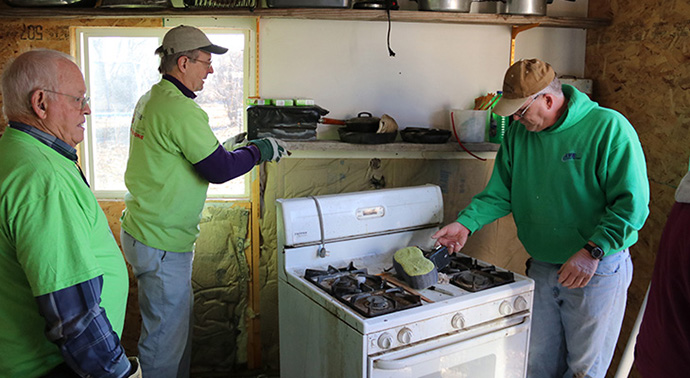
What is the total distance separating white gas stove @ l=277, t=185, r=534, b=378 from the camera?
5.47 ft

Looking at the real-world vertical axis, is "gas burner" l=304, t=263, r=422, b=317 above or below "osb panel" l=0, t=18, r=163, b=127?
below

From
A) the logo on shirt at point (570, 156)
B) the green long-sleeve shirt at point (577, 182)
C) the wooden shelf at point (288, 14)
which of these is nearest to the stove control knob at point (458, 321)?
the green long-sleeve shirt at point (577, 182)

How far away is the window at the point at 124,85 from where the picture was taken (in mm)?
2844

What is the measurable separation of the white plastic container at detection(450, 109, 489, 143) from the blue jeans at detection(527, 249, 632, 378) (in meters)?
0.90

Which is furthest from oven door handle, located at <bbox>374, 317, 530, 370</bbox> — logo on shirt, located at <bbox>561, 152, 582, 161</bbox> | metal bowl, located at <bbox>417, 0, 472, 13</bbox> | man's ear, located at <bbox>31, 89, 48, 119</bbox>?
metal bowl, located at <bbox>417, 0, 472, 13</bbox>

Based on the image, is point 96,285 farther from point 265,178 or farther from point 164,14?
point 164,14

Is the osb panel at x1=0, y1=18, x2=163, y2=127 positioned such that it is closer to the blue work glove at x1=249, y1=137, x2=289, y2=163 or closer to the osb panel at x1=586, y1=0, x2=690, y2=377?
the blue work glove at x1=249, y1=137, x2=289, y2=163

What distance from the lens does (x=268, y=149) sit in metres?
2.40

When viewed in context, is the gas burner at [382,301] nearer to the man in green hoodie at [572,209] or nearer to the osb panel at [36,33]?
the man in green hoodie at [572,209]

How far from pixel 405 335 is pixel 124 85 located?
84.9 inches

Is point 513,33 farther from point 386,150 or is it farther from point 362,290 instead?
point 362,290

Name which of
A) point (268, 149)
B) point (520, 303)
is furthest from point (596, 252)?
point (268, 149)

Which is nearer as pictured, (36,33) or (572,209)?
(572,209)

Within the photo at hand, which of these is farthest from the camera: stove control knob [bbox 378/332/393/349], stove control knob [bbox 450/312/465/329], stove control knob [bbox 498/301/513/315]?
stove control knob [bbox 498/301/513/315]
